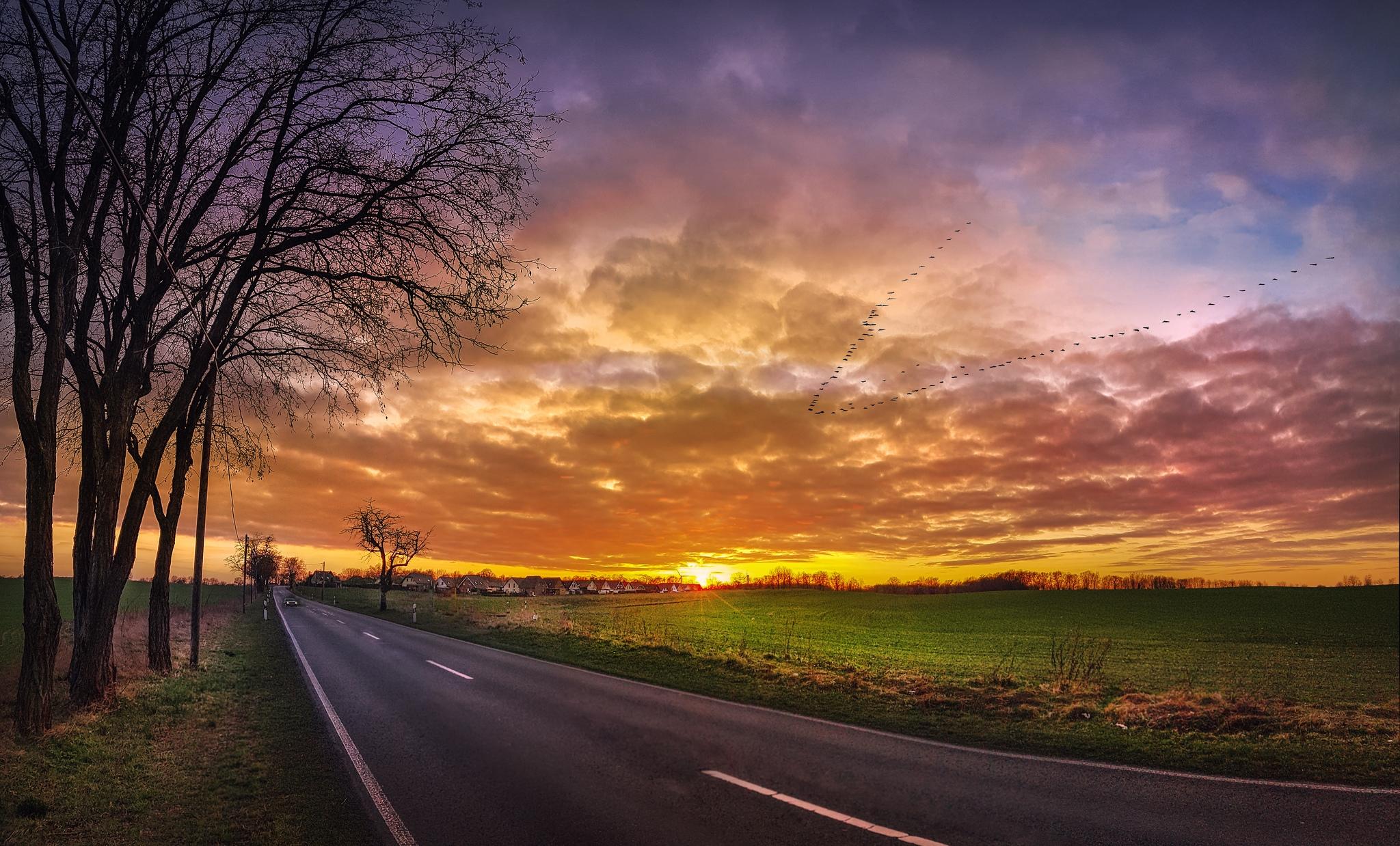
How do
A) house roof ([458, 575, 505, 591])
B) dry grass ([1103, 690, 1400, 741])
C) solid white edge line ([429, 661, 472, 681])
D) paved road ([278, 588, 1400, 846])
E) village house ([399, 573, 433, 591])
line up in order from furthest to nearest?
house roof ([458, 575, 505, 591]) < village house ([399, 573, 433, 591]) < solid white edge line ([429, 661, 472, 681]) < dry grass ([1103, 690, 1400, 741]) < paved road ([278, 588, 1400, 846])

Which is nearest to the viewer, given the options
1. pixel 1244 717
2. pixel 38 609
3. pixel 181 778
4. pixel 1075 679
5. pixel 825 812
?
pixel 825 812

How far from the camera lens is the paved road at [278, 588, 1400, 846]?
6.09 meters

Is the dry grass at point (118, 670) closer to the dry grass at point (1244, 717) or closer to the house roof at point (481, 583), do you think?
the dry grass at point (1244, 717)

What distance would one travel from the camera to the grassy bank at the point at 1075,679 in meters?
9.70

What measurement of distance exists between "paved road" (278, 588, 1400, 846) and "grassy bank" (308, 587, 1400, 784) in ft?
4.66


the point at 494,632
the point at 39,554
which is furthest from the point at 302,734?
the point at 494,632

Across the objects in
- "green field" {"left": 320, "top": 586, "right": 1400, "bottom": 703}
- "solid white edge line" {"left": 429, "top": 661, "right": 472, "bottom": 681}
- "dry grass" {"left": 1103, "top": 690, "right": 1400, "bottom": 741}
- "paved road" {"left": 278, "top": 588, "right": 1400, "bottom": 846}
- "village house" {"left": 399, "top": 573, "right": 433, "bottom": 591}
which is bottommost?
"village house" {"left": 399, "top": 573, "right": 433, "bottom": 591}

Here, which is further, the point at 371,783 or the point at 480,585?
the point at 480,585

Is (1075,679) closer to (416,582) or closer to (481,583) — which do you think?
(481,583)

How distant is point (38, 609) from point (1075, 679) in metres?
20.0

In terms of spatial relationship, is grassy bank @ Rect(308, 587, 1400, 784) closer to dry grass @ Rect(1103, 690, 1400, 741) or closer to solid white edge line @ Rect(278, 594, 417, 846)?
dry grass @ Rect(1103, 690, 1400, 741)

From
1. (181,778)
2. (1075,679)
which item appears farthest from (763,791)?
(1075,679)

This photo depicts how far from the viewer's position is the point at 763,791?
7.21 meters

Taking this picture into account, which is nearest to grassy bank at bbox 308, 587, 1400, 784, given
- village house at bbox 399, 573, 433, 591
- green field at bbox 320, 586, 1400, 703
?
green field at bbox 320, 586, 1400, 703
